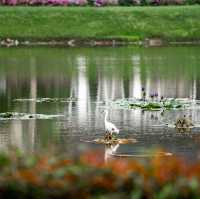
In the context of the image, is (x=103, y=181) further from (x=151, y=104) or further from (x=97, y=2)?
(x=97, y=2)

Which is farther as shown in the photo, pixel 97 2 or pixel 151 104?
pixel 97 2

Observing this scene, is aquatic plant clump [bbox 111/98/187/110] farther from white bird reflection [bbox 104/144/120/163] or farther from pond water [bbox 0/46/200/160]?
white bird reflection [bbox 104/144/120/163]

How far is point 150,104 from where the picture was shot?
3206cm

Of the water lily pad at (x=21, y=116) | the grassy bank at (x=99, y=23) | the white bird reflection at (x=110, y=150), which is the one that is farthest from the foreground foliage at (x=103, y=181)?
the grassy bank at (x=99, y=23)

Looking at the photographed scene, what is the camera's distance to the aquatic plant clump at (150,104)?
3187 cm

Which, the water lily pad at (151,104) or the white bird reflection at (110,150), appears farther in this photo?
the water lily pad at (151,104)

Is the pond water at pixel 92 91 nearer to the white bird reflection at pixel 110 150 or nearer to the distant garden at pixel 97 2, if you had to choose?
the white bird reflection at pixel 110 150

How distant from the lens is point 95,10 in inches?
3219

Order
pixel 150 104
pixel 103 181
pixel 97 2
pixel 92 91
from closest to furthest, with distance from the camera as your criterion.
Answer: pixel 103 181
pixel 150 104
pixel 92 91
pixel 97 2

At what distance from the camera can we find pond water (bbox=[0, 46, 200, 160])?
2388 cm

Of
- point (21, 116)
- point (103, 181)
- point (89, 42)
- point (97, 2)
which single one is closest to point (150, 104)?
point (21, 116)

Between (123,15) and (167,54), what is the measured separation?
1899 centimetres

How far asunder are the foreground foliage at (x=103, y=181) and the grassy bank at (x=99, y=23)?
222 feet

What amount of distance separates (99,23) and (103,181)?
7051 cm
